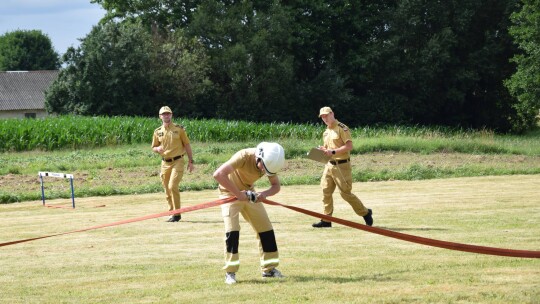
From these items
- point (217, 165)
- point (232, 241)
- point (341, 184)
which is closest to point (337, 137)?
point (341, 184)

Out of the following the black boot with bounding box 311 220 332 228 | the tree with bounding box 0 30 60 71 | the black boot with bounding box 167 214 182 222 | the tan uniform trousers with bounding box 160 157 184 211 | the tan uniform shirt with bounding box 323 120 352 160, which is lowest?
the black boot with bounding box 167 214 182 222

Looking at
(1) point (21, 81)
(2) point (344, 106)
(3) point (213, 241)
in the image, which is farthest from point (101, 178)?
(1) point (21, 81)

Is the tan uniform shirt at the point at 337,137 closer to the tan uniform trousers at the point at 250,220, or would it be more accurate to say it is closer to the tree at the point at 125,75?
the tan uniform trousers at the point at 250,220

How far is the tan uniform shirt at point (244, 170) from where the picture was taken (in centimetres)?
1004

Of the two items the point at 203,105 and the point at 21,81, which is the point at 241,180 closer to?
the point at 203,105

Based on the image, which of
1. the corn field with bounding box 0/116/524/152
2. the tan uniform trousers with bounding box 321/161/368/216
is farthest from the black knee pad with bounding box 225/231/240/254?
the corn field with bounding box 0/116/524/152

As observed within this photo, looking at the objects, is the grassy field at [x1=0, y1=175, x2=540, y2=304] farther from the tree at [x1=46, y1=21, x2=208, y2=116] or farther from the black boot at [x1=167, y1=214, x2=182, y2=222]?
the tree at [x1=46, y1=21, x2=208, y2=116]

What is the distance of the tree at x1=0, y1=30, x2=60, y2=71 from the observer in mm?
118438

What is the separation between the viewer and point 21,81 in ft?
300

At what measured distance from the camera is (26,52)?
120m

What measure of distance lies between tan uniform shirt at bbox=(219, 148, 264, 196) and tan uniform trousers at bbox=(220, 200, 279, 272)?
0.19 m

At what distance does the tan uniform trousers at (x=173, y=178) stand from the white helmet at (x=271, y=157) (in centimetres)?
737

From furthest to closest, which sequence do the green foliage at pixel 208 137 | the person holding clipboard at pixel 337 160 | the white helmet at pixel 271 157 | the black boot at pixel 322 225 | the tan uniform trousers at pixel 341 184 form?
the green foliage at pixel 208 137
the black boot at pixel 322 225
the tan uniform trousers at pixel 341 184
the person holding clipboard at pixel 337 160
the white helmet at pixel 271 157

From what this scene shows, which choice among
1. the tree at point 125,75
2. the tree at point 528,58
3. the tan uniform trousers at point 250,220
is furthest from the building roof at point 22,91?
the tan uniform trousers at point 250,220
